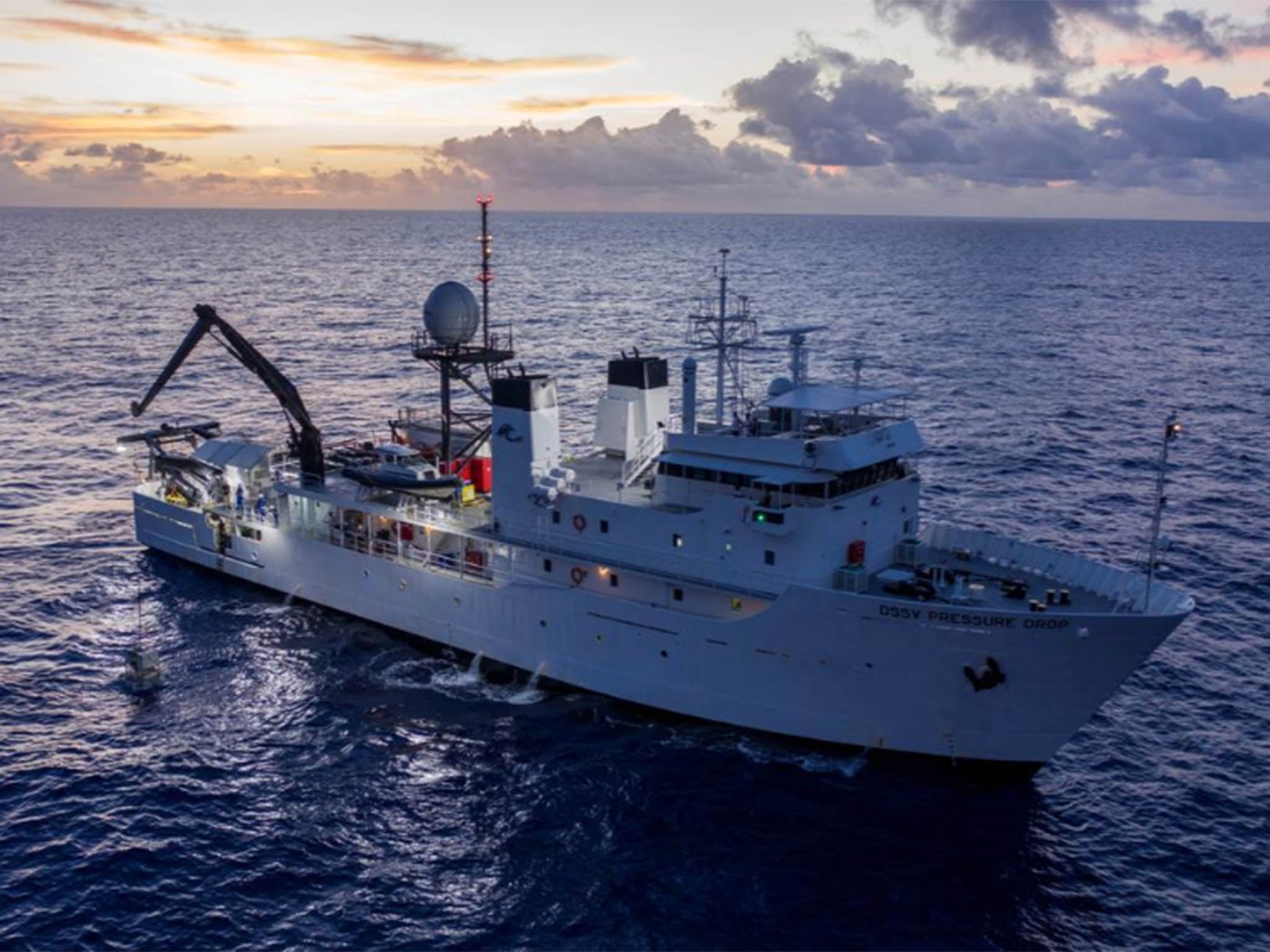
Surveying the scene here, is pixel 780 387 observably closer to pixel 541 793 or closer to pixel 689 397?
pixel 689 397

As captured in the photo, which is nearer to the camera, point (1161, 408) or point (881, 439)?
point (881, 439)

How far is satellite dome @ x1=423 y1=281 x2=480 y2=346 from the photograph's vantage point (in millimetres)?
37812

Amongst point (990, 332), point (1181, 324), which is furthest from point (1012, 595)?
point (1181, 324)

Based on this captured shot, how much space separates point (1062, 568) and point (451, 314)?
73.9ft

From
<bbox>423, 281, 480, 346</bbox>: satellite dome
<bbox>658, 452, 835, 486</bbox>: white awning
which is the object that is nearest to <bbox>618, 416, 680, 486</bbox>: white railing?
<bbox>658, 452, 835, 486</bbox>: white awning

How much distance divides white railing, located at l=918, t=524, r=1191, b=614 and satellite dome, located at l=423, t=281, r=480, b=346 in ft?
59.2

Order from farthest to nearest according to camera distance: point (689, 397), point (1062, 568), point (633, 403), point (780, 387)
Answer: point (633, 403)
point (780, 387)
point (689, 397)
point (1062, 568)

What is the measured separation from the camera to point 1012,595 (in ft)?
95.8

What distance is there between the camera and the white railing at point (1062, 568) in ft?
90.4

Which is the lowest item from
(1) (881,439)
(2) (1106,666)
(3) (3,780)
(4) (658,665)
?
(3) (3,780)

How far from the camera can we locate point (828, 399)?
30516 millimetres

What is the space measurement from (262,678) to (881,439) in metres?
21.4

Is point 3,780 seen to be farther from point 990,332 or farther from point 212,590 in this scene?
point 990,332

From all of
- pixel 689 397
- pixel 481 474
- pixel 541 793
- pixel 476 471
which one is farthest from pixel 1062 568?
pixel 476 471
